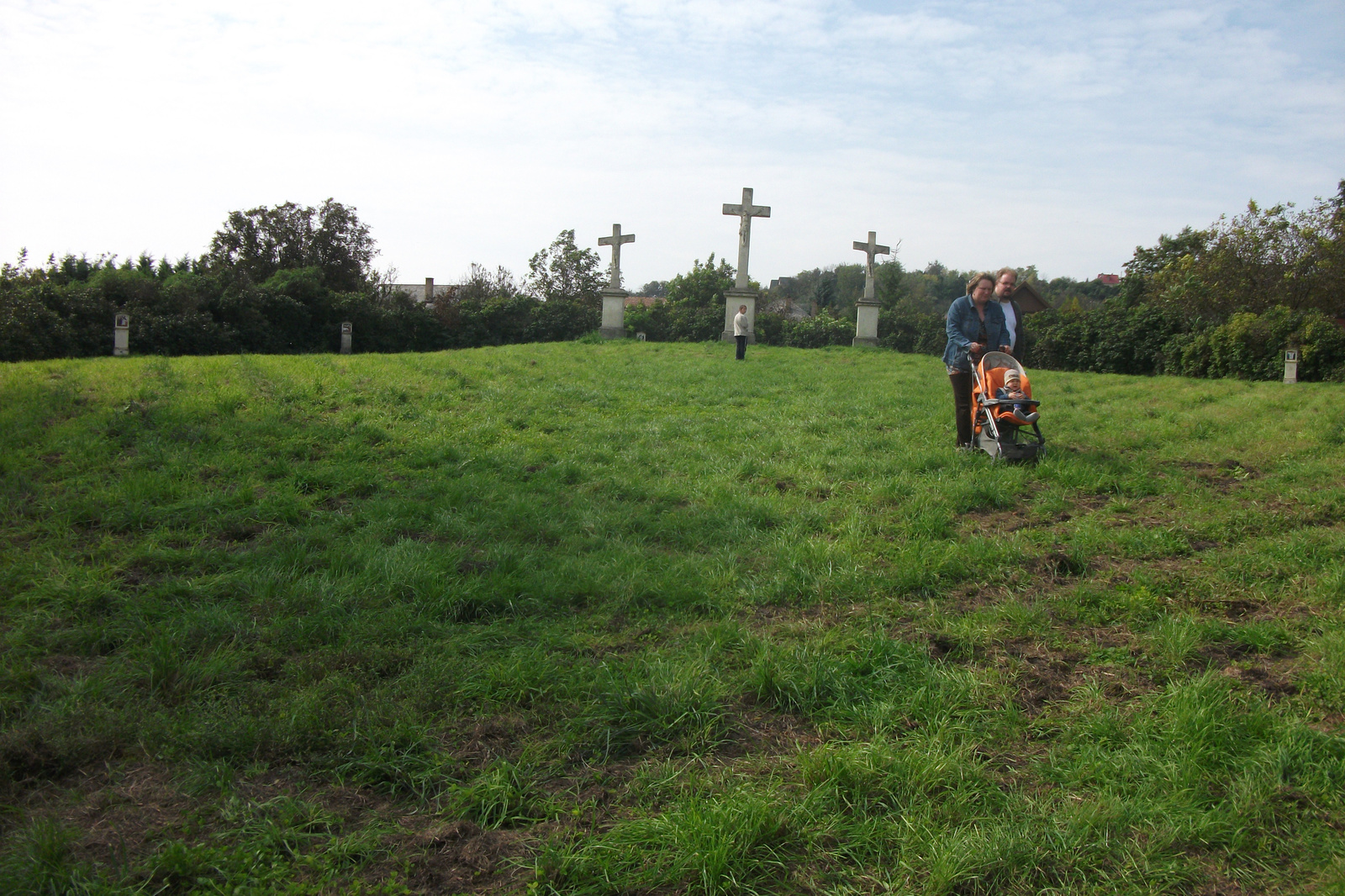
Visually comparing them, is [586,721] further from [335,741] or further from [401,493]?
[401,493]

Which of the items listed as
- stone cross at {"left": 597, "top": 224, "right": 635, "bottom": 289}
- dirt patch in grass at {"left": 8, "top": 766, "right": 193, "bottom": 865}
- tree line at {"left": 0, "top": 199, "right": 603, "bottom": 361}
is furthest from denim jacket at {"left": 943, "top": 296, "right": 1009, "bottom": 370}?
stone cross at {"left": 597, "top": 224, "right": 635, "bottom": 289}

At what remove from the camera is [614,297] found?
993 inches

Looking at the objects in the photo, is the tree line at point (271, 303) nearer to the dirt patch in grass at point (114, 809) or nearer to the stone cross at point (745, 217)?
the stone cross at point (745, 217)

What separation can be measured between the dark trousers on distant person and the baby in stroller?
1.74ft

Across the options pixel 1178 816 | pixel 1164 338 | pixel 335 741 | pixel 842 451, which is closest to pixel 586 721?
pixel 335 741

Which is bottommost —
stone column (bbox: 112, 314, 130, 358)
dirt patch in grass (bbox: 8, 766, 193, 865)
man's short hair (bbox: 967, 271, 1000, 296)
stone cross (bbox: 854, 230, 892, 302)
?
dirt patch in grass (bbox: 8, 766, 193, 865)

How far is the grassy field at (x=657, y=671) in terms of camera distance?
2.32 meters

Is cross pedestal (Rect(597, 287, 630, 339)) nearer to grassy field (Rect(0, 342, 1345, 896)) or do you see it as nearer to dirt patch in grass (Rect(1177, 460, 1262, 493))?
grassy field (Rect(0, 342, 1345, 896))

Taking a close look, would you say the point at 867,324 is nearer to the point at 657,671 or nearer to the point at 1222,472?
the point at 1222,472

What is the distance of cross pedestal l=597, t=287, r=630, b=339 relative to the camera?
2516 cm

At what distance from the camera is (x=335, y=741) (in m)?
2.86

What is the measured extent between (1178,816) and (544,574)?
3.19 metres

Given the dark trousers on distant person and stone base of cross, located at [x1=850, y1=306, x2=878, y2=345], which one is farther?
stone base of cross, located at [x1=850, y1=306, x2=878, y2=345]

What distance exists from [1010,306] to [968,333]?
67 centimetres
